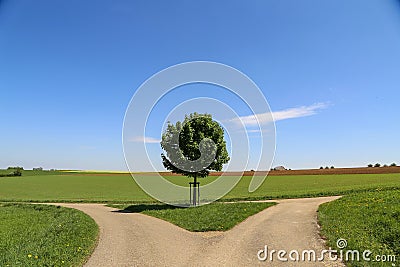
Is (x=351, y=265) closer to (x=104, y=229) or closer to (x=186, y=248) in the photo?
(x=186, y=248)

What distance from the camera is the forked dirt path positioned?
887cm

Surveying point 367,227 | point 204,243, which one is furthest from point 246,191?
point 204,243

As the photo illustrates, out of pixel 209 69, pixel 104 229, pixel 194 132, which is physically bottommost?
pixel 104 229

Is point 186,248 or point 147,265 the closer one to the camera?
point 147,265

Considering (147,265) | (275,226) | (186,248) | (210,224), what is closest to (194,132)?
(210,224)

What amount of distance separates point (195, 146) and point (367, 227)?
14089 millimetres

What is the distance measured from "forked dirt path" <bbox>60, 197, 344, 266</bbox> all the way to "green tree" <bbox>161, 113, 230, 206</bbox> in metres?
8.82

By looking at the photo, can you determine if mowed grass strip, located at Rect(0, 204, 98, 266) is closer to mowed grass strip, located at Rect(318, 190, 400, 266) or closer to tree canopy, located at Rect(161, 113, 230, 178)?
mowed grass strip, located at Rect(318, 190, 400, 266)

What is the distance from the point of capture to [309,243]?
10.3 metres

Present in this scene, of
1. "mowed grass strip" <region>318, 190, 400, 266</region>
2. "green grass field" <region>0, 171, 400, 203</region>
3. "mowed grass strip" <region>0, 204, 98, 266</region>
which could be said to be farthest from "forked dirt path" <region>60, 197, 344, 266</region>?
"green grass field" <region>0, 171, 400, 203</region>

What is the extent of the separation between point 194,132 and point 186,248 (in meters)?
14.4

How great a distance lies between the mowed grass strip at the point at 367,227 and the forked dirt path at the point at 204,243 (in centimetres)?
70

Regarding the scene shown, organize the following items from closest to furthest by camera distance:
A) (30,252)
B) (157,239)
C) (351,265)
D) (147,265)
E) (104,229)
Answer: (351,265) < (147,265) < (30,252) < (157,239) < (104,229)

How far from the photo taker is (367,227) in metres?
11.4
